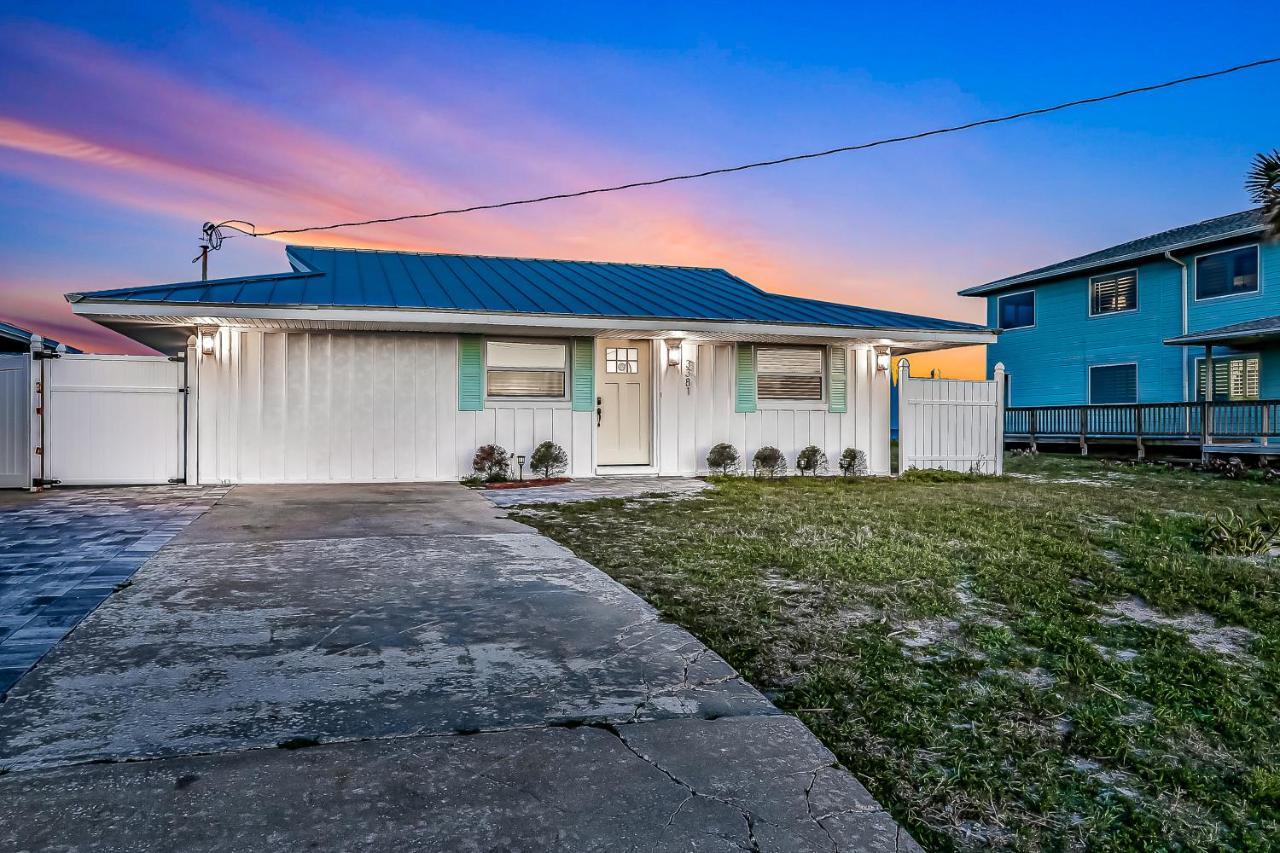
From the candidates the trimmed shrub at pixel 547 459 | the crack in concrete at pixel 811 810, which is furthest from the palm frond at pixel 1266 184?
the crack in concrete at pixel 811 810

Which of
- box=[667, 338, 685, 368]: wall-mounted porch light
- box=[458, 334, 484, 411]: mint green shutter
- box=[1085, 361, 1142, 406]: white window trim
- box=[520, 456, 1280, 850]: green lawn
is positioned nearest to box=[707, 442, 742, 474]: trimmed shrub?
box=[667, 338, 685, 368]: wall-mounted porch light

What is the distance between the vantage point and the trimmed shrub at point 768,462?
38.5 ft

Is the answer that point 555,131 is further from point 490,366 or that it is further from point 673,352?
point 490,366

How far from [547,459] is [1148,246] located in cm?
1792

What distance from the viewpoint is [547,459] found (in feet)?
35.6

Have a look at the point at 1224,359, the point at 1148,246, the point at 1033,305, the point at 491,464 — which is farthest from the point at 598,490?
the point at 1033,305

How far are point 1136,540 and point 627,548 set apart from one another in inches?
165

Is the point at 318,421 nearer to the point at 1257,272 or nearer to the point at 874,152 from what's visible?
the point at 874,152

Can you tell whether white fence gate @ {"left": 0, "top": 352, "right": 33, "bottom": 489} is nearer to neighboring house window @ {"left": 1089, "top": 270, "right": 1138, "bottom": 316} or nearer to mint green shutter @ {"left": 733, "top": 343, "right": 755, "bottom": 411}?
mint green shutter @ {"left": 733, "top": 343, "right": 755, "bottom": 411}

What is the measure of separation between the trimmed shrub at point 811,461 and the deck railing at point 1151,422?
8839mm

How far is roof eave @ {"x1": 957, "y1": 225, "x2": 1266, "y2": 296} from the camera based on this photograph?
17.2m

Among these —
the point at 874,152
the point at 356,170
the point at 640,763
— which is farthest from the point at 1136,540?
the point at 356,170

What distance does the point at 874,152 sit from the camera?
12273 mm

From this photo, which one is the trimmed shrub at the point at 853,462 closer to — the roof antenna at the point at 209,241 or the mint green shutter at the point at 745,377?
the mint green shutter at the point at 745,377
